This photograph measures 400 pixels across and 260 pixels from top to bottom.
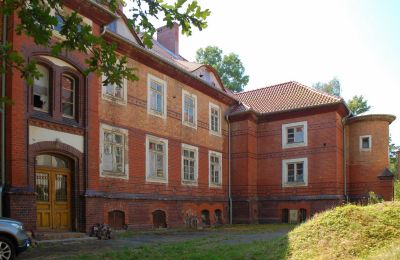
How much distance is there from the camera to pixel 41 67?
578 inches

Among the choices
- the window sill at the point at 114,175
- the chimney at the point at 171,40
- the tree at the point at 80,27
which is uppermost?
the chimney at the point at 171,40

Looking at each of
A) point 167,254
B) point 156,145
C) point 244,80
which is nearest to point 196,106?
point 156,145

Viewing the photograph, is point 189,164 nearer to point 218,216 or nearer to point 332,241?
point 218,216

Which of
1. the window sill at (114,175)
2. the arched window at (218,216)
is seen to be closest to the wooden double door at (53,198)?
the window sill at (114,175)

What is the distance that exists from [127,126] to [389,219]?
11.5m

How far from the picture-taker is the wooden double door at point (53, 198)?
14.3 meters

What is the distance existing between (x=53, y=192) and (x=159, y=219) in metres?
6.58

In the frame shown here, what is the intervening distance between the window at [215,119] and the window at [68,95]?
36.2 ft

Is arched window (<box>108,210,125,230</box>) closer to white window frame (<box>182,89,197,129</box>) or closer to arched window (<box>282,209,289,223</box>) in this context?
white window frame (<box>182,89,197,129</box>)

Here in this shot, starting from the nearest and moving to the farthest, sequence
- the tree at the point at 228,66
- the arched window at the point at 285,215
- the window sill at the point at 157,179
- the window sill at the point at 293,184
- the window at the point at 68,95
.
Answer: the window at the point at 68,95 < the window sill at the point at 157,179 < the window sill at the point at 293,184 < the arched window at the point at 285,215 < the tree at the point at 228,66

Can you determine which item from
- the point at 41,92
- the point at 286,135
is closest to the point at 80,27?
the point at 41,92

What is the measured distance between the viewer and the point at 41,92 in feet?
48.1

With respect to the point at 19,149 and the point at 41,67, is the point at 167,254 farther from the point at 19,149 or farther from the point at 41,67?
the point at 41,67

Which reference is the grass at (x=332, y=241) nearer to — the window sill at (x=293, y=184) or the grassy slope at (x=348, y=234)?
the grassy slope at (x=348, y=234)
